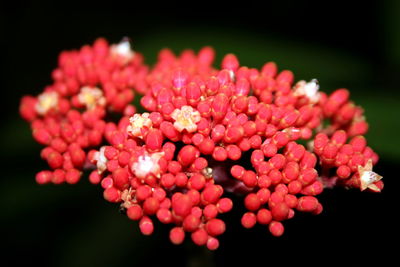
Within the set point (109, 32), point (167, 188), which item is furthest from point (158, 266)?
point (109, 32)

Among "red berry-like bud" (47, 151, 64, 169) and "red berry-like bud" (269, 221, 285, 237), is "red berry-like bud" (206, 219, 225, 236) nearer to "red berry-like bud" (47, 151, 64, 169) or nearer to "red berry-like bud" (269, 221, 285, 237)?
"red berry-like bud" (269, 221, 285, 237)

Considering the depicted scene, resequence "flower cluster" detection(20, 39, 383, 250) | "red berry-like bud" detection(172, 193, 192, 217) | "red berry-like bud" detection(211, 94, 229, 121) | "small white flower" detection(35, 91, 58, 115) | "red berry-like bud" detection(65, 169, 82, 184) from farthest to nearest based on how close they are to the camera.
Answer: "small white flower" detection(35, 91, 58, 115) < "red berry-like bud" detection(65, 169, 82, 184) < "red berry-like bud" detection(211, 94, 229, 121) < "flower cluster" detection(20, 39, 383, 250) < "red berry-like bud" detection(172, 193, 192, 217)

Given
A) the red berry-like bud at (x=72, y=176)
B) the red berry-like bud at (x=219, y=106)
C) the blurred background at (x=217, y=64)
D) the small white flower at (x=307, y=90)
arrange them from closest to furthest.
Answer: the red berry-like bud at (x=219, y=106) < the red berry-like bud at (x=72, y=176) < the small white flower at (x=307, y=90) < the blurred background at (x=217, y=64)

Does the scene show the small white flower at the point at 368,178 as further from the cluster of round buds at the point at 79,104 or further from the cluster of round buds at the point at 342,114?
the cluster of round buds at the point at 79,104

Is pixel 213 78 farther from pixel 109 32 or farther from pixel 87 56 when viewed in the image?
pixel 109 32

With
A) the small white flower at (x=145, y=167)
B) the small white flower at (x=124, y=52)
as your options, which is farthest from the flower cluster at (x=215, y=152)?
the small white flower at (x=124, y=52)

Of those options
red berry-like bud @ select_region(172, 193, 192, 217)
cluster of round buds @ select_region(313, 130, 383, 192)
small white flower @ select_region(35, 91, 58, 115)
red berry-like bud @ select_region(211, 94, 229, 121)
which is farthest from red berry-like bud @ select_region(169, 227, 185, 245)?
small white flower @ select_region(35, 91, 58, 115)

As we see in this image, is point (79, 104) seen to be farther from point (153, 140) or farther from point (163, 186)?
point (163, 186)
